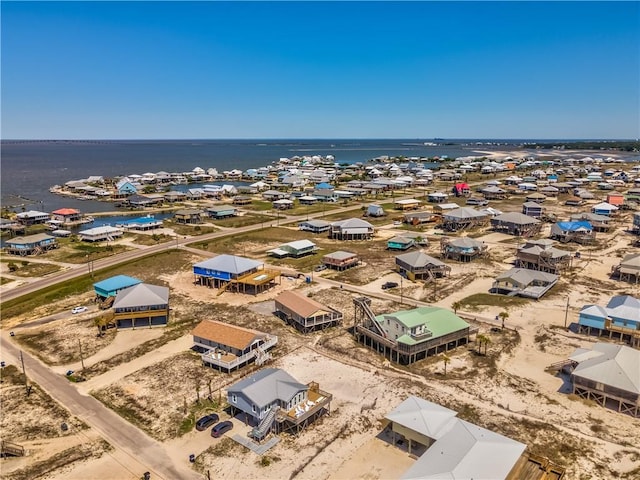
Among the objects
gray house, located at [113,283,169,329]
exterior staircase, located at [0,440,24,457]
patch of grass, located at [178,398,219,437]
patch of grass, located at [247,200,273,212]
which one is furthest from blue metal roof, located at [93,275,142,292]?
patch of grass, located at [247,200,273,212]

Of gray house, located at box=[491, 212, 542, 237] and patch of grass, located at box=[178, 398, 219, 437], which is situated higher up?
gray house, located at box=[491, 212, 542, 237]

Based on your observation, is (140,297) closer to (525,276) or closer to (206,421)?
(206,421)

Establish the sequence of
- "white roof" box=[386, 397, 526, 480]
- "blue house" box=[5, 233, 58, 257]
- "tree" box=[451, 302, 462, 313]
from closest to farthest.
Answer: "white roof" box=[386, 397, 526, 480], "tree" box=[451, 302, 462, 313], "blue house" box=[5, 233, 58, 257]

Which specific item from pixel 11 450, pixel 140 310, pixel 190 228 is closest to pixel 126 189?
pixel 190 228

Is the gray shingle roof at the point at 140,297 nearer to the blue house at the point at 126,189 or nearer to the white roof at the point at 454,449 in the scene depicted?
the white roof at the point at 454,449

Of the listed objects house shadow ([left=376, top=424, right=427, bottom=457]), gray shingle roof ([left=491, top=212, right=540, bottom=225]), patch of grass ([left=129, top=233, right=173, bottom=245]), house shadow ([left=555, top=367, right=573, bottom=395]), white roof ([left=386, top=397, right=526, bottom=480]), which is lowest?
house shadow ([left=376, top=424, right=427, bottom=457])

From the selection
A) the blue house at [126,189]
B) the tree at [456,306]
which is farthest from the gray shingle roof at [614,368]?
the blue house at [126,189]

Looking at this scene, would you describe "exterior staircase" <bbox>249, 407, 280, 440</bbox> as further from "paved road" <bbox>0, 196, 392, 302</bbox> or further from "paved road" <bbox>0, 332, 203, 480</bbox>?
"paved road" <bbox>0, 196, 392, 302</bbox>
